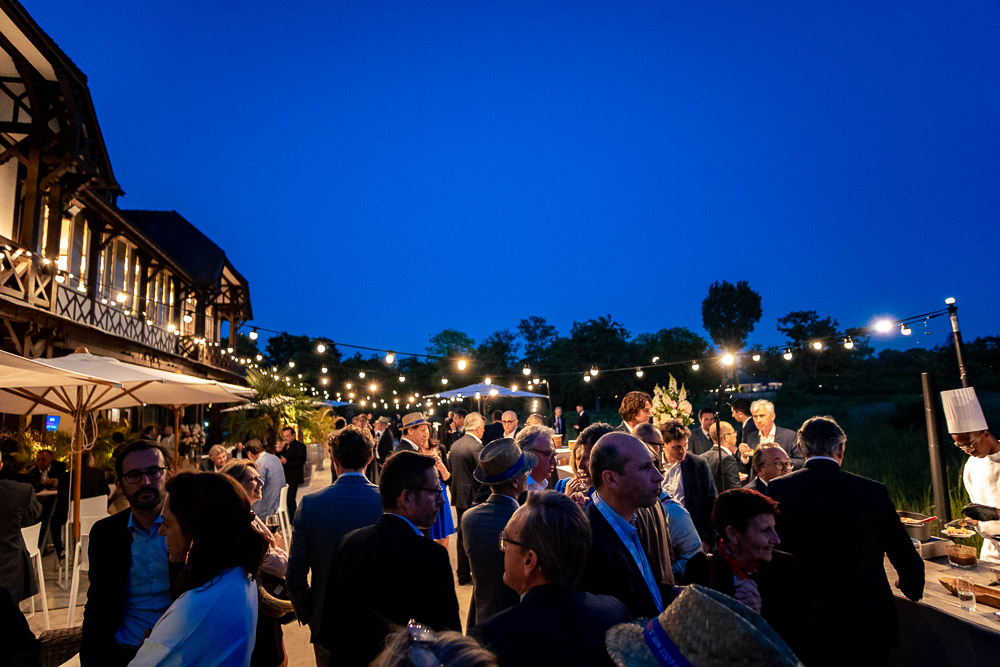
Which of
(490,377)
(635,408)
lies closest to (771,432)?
(635,408)

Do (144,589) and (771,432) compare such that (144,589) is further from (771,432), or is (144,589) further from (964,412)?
(771,432)

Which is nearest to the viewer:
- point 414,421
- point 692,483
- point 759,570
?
point 759,570

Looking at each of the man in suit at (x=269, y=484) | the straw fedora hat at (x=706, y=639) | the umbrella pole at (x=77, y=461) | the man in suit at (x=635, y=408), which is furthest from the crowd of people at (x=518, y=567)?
the umbrella pole at (x=77, y=461)

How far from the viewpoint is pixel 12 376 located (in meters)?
4.84

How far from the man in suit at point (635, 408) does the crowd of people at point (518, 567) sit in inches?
45.2

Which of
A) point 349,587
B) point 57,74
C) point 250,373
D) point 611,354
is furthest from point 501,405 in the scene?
point 349,587

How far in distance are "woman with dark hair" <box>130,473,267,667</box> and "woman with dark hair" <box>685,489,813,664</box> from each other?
1.90 metres

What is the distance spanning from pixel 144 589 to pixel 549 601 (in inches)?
78.1

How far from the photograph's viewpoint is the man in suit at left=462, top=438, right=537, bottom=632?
288 cm

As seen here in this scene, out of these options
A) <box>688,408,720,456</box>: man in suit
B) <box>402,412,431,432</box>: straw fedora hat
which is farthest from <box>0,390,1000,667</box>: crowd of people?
<box>402,412,431,432</box>: straw fedora hat

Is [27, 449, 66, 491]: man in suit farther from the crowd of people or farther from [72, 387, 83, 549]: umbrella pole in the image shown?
the crowd of people

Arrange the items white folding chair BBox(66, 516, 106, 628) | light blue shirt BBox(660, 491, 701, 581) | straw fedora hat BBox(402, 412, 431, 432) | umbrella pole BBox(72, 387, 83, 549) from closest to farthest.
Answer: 1. light blue shirt BBox(660, 491, 701, 581)
2. white folding chair BBox(66, 516, 106, 628)
3. umbrella pole BBox(72, 387, 83, 549)
4. straw fedora hat BBox(402, 412, 431, 432)

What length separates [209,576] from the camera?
182 cm

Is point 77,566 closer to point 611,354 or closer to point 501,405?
point 501,405
